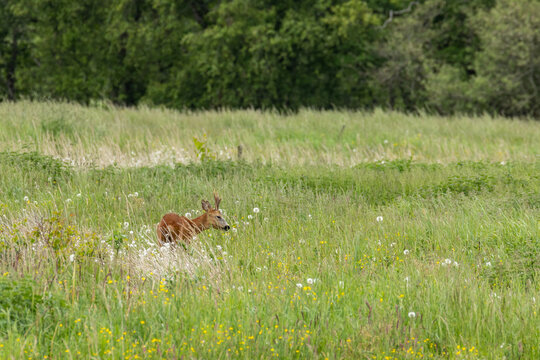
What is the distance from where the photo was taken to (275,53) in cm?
2653

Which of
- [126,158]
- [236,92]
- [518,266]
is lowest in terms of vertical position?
[236,92]

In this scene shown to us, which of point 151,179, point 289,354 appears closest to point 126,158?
point 151,179

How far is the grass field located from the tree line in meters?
15.0

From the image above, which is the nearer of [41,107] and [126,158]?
[126,158]

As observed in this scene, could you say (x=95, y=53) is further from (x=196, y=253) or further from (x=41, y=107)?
(x=196, y=253)

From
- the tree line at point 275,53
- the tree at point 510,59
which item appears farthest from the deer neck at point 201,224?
the tree line at point 275,53

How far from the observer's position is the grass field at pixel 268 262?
4.10 m

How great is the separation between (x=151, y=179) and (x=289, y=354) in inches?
238

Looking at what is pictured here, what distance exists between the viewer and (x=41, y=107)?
14852 millimetres

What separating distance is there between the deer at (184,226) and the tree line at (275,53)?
19.4m

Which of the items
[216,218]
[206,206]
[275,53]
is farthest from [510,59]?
[216,218]

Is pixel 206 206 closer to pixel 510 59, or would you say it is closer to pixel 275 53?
pixel 510 59

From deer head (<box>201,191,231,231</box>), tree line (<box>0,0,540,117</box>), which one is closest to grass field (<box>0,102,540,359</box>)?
deer head (<box>201,191,231,231</box>)

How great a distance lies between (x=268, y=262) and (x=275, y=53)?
71.1 ft
